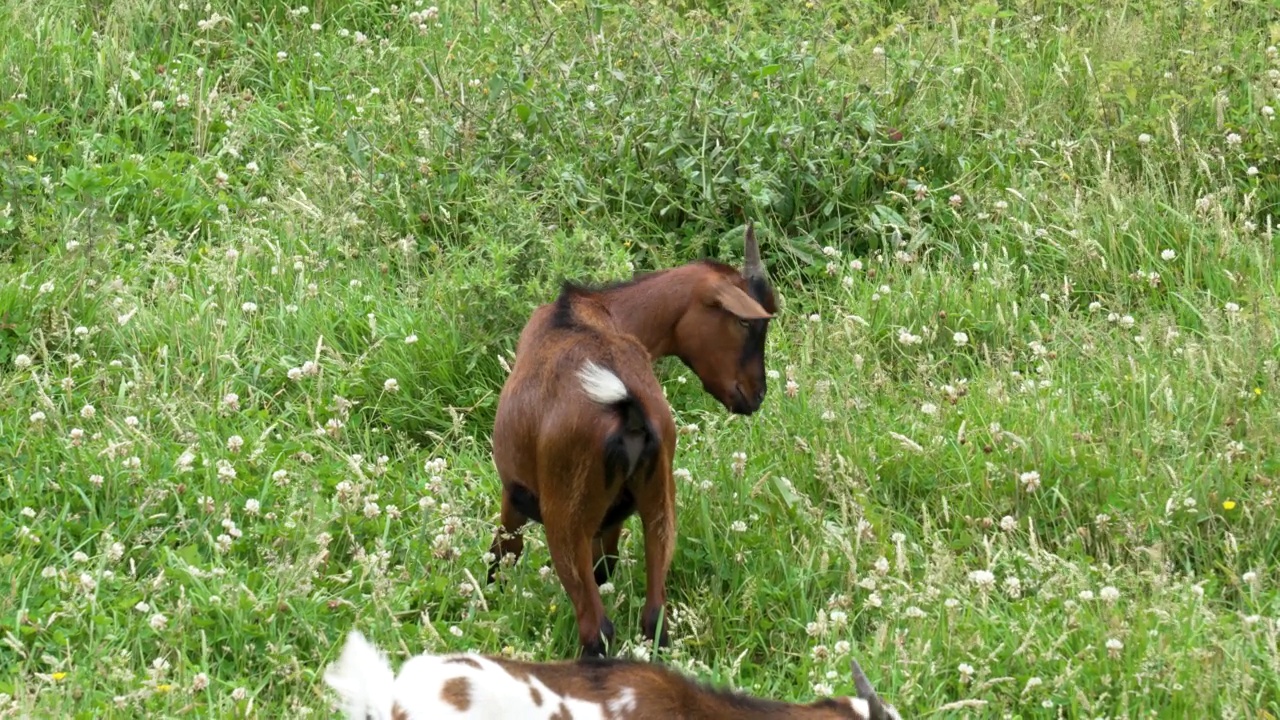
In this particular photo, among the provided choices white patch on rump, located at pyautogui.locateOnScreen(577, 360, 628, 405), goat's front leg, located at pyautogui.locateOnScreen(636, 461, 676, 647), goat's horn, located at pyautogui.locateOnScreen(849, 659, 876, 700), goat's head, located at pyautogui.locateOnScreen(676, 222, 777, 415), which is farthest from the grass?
white patch on rump, located at pyautogui.locateOnScreen(577, 360, 628, 405)

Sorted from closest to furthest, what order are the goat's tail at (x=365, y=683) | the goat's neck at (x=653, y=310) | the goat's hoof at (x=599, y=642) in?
the goat's tail at (x=365, y=683) → the goat's hoof at (x=599, y=642) → the goat's neck at (x=653, y=310)

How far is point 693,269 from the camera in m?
→ 5.29

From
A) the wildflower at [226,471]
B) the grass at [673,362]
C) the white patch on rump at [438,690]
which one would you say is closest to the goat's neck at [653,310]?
the grass at [673,362]

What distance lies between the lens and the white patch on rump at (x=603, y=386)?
4.45 m

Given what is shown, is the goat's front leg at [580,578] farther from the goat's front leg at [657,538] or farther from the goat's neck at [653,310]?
the goat's neck at [653,310]

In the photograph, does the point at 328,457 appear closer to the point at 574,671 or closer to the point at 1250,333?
the point at 574,671

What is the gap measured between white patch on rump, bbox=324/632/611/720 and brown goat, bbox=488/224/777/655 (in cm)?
80

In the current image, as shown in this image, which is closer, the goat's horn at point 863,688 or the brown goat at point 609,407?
the goat's horn at point 863,688

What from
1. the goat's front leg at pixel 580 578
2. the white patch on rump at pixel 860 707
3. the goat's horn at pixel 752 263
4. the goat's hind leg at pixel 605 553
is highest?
the goat's horn at pixel 752 263

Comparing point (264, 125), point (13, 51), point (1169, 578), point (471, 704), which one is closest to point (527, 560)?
point (471, 704)

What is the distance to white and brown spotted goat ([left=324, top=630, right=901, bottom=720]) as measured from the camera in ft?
12.0

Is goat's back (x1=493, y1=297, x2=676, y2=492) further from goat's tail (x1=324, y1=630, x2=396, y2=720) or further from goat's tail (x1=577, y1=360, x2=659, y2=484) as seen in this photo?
goat's tail (x1=324, y1=630, x2=396, y2=720)

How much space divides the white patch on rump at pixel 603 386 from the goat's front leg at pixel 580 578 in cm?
39

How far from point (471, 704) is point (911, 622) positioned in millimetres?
1520
